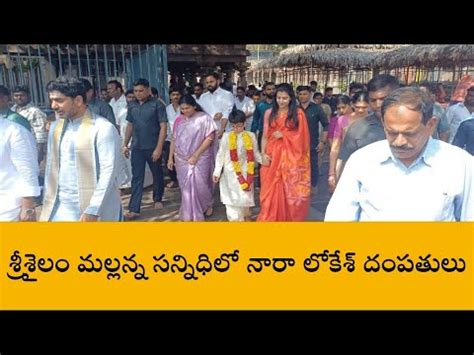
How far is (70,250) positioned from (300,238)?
1.46m

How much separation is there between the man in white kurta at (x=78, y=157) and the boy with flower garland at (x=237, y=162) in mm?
1019

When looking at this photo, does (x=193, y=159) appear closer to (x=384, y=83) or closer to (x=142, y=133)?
(x=142, y=133)

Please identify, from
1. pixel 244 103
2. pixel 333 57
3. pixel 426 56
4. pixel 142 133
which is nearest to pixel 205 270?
pixel 142 133

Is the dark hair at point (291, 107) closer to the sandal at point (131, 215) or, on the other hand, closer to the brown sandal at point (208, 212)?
the brown sandal at point (208, 212)

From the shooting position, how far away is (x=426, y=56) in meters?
4.57

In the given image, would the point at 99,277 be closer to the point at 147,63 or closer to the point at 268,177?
the point at 268,177

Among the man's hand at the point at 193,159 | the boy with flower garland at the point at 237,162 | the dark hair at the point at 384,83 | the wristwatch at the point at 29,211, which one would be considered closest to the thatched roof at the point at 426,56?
the dark hair at the point at 384,83

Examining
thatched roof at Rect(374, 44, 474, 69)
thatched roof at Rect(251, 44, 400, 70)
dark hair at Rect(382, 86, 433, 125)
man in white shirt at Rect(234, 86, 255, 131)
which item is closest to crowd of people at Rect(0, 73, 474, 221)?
dark hair at Rect(382, 86, 433, 125)

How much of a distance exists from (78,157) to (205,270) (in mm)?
1047

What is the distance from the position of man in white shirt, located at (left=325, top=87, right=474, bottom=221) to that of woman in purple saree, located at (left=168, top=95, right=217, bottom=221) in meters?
1.51

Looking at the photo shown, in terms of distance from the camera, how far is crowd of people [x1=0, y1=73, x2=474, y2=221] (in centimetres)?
190

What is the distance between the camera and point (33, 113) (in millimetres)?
2893

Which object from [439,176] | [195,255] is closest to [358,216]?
[439,176]

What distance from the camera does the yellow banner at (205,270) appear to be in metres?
2.33
